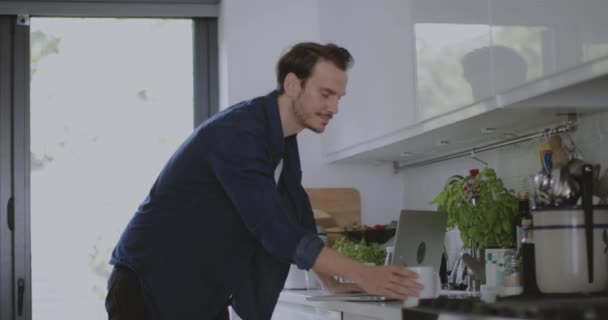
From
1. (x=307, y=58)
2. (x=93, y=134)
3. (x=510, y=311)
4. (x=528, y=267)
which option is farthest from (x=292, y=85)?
(x=93, y=134)

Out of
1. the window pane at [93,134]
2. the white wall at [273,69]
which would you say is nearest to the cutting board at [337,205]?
the white wall at [273,69]

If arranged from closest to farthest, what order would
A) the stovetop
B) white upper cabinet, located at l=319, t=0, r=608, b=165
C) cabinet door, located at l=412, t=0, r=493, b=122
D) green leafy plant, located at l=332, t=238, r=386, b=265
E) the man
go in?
1. the stovetop
2. white upper cabinet, located at l=319, t=0, r=608, b=165
3. the man
4. cabinet door, located at l=412, t=0, r=493, b=122
5. green leafy plant, located at l=332, t=238, r=386, b=265

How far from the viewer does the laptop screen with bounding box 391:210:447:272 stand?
116 inches

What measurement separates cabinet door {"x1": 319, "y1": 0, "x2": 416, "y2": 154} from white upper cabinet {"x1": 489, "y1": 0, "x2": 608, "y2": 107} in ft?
2.27

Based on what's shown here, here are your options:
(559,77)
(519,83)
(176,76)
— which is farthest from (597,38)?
(176,76)

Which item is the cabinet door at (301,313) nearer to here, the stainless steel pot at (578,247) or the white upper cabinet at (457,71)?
the white upper cabinet at (457,71)

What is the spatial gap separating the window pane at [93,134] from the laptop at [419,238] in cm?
196

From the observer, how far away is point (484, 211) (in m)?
2.88

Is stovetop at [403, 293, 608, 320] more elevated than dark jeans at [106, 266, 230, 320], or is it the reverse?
stovetop at [403, 293, 608, 320]

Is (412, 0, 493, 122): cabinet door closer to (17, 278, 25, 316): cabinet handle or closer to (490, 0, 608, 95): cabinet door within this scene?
(490, 0, 608, 95): cabinet door

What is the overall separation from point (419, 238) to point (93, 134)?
2172 millimetres

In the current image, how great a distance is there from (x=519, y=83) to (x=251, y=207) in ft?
2.41

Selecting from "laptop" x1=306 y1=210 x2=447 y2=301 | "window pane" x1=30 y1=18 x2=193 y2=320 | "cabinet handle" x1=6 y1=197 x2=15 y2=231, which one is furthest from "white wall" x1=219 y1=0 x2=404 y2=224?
"laptop" x1=306 y1=210 x2=447 y2=301

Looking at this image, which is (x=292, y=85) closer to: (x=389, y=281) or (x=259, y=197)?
(x=259, y=197)
